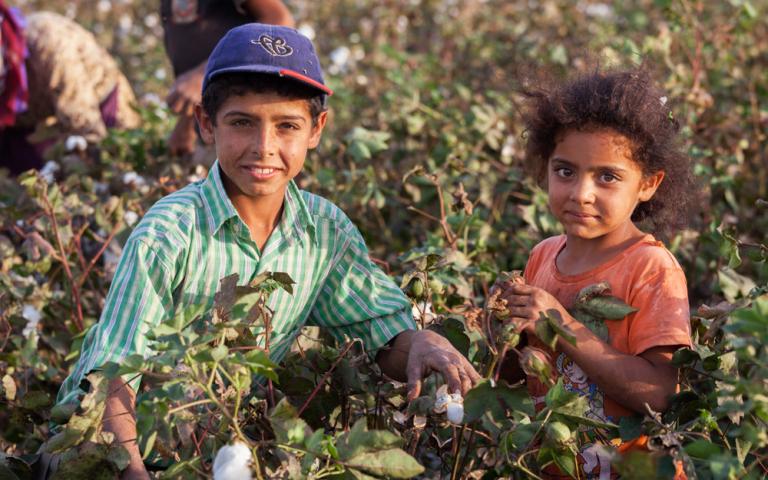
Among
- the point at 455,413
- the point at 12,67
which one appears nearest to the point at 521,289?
the point at 455,413

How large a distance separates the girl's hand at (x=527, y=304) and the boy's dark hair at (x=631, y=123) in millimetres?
346

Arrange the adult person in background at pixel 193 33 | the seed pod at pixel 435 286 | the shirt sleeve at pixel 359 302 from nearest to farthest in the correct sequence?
the shirt sleeve at pixel 359 302 → the seed pod at pixel 435 286 → the adult person in background at pixel 193 33

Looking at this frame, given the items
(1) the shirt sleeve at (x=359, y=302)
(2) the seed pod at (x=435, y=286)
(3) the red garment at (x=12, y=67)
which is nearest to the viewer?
(1) the shirt sleeve at (x=359, y=302)

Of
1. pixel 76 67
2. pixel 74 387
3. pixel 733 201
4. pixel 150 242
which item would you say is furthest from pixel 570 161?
pixel 76 67

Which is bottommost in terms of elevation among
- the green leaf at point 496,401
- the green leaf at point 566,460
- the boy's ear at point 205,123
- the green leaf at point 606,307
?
the green leaf at point 566,460

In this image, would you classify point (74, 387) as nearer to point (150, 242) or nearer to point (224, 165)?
point (150, 242)

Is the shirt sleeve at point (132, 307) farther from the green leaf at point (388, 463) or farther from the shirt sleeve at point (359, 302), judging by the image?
the green leaf at point (388, 463)

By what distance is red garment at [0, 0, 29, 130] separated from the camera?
4016 mm

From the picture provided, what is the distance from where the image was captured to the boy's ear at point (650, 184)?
1.93 metres

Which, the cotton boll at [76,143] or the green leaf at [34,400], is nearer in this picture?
the green leaf at [34,400]

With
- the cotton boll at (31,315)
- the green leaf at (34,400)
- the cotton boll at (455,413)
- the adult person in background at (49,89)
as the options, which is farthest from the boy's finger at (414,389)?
the adult person in background at (49,89)

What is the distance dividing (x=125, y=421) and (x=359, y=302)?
21.7 inches

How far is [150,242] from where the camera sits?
1833 millimetres

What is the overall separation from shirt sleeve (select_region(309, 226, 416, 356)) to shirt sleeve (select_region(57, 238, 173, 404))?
0.35 m
